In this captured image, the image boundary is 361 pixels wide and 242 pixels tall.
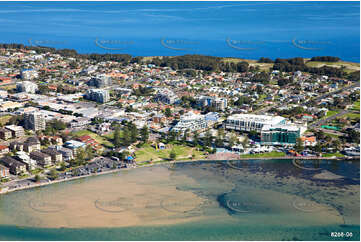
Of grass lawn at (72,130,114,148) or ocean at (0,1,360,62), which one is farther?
ocean at (0,1,360,62)

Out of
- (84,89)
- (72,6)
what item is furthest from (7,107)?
(72,6)

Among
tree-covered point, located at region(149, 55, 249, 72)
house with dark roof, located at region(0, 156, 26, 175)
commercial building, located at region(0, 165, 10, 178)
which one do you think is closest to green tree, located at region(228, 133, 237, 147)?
house with dark roof, located at region(0, 156, 26, 175)

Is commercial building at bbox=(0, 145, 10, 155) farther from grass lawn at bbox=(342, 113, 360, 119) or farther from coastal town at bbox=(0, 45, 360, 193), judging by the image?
grass lawn at bbox=(342, 113, 360, 119)

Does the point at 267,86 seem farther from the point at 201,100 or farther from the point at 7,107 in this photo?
the point at 7,107

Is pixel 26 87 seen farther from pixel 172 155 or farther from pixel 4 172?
pixel 172 155

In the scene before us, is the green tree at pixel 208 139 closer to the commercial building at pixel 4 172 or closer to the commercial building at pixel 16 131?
the commercial building at pixel 4 172

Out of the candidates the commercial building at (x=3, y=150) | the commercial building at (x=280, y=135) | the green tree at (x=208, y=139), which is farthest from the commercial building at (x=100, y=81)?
the commercial building at (x=280, y=135)

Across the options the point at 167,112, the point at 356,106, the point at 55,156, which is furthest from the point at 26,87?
the point at 356,106
